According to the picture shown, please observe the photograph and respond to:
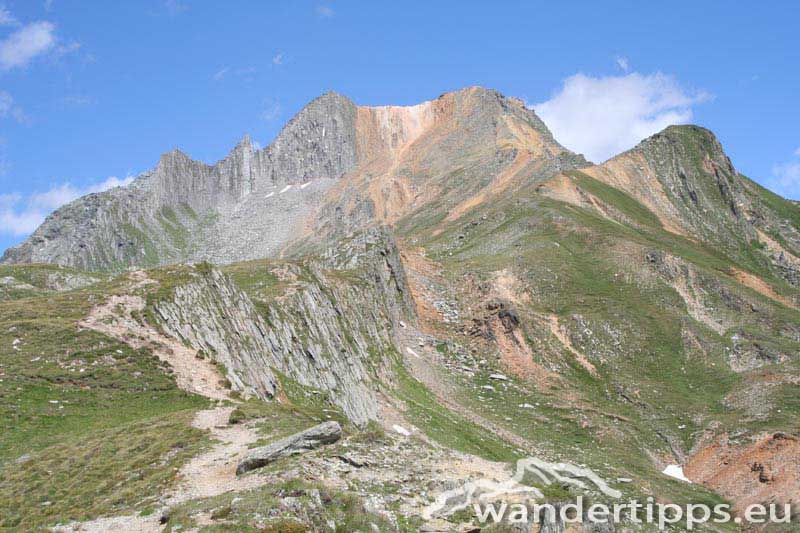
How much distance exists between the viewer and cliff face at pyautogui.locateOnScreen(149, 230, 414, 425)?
4522 centimetres

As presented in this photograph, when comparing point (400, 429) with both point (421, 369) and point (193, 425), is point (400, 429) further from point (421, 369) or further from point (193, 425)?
point (193, 425)

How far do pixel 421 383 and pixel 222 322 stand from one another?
102 feet

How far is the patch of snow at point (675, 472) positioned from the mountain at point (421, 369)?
54 cm

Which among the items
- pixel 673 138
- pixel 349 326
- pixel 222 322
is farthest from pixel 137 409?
pixel 673 138

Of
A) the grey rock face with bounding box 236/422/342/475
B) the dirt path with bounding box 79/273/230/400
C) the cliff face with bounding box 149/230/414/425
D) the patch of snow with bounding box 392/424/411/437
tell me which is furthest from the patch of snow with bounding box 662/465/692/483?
the grey rock face with bounding box 236/422/342/475

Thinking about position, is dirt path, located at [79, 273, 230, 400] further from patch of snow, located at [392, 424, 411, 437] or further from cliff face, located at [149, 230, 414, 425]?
patch of snow, located at [392, 424, 411, 437]

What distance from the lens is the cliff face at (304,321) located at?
45219 millimetres

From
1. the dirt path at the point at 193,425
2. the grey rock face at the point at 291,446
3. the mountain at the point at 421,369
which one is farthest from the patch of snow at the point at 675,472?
the grey rock face at the point at 291,446

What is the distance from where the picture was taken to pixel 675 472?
65688 millimetres

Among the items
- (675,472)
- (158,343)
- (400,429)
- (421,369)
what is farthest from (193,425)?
(675,472)

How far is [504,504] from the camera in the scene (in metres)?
24.2

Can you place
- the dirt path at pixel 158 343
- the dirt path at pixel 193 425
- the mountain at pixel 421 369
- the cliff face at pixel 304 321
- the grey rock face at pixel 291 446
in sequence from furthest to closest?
the cliff face at pixel 304 321 < the dirt path at pixel 158 343 < the mountain at pixel 421 369 < the grey rock face at pixel 291 446 < the dirt path at pixel 193 425

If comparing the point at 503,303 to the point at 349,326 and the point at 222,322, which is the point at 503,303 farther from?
the point at 222,322

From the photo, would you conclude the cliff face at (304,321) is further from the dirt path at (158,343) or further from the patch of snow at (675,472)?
the patch of snow at (675,472)
